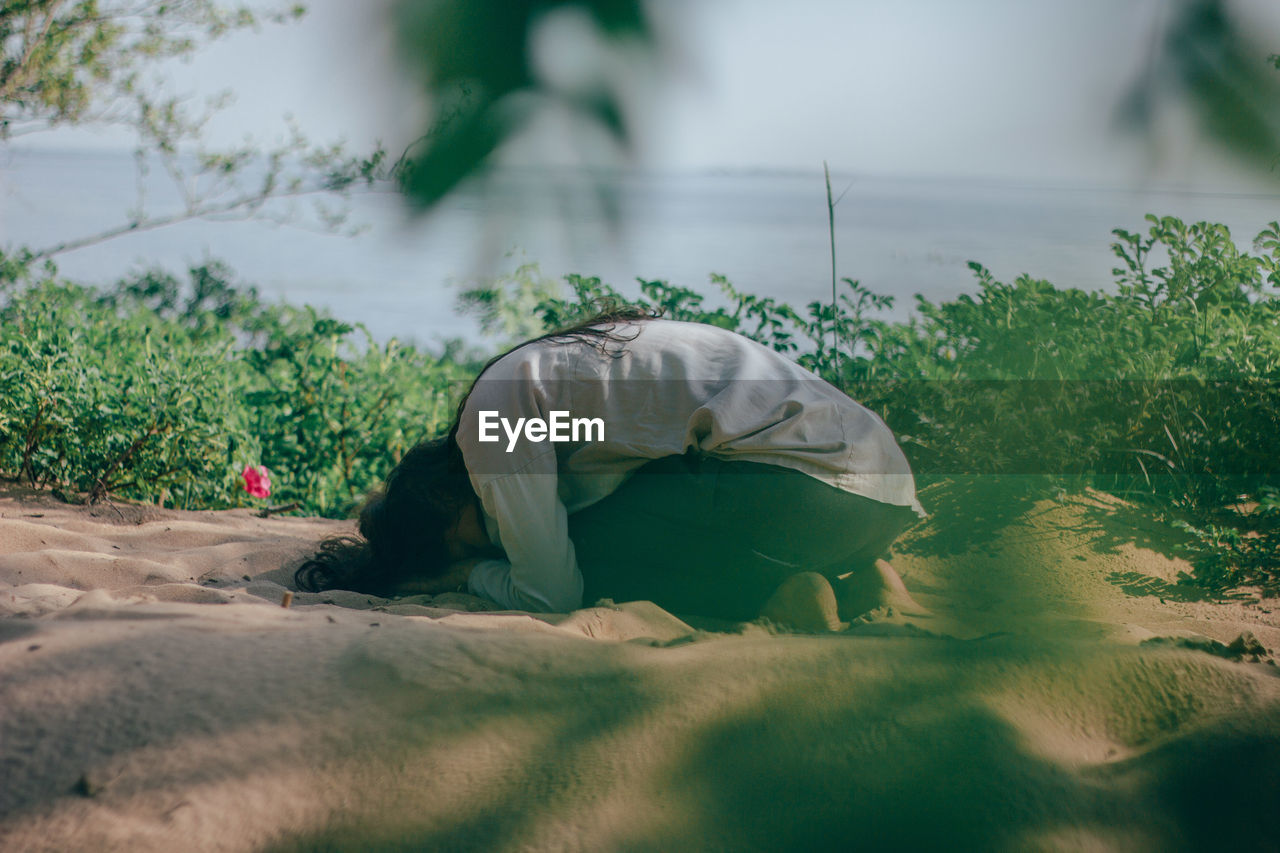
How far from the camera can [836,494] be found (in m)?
2.68

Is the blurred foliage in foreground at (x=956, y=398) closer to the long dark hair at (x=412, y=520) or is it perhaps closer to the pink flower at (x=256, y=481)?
the pink flower at (x=256, y=481)

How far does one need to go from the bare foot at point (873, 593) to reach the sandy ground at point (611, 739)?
35.5 inches

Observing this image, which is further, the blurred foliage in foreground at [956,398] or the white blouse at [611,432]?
the blurred foliage in foreground at [956,398]

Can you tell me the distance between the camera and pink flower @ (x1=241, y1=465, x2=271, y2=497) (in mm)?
4328

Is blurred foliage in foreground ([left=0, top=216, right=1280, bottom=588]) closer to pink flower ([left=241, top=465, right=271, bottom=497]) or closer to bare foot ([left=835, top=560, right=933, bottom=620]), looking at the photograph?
Answer: pink flower ([left=241, top=465, right=271, bottom=497])

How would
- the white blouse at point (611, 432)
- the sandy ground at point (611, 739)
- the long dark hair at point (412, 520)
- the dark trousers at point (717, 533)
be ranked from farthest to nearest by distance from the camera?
the long dark hair at point (412, 520), the dark trousers at point (717, 533), the white blouse at point (611, 432), the sandy ground at point (611, 739)

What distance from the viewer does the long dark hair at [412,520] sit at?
9.52 ft

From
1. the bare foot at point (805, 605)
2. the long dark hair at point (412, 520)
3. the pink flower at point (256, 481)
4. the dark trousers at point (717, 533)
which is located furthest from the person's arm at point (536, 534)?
the pink flower at point (256, 481)

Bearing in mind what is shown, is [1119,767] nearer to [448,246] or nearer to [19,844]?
[448,246]

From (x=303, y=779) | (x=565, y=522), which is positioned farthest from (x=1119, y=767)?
(x=565, y=522)

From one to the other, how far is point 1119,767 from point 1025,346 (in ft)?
Result: 9.00

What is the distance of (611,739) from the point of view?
4.80 ft

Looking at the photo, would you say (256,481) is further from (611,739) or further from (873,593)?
(611,739)

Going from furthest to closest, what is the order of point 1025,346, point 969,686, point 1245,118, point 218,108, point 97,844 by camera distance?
1. point 218,108
2. point 1025,346
3. point 969,686
4. point 97,844
5. point 1245,118
